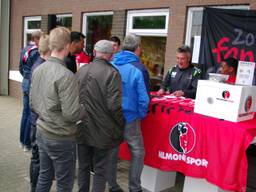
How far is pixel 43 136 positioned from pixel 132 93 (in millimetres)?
1126

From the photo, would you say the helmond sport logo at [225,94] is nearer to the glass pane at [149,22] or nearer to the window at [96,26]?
the glass pane at [149,22]

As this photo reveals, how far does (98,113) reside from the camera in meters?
3.22

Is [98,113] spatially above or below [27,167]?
above

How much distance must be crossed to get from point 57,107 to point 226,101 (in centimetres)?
164

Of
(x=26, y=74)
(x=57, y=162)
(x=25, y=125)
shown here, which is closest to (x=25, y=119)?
(x=25, y=125)

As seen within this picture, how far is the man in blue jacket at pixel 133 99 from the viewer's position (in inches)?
141

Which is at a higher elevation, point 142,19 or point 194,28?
point 142,19

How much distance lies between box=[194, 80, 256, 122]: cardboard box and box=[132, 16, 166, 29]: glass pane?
3.63m

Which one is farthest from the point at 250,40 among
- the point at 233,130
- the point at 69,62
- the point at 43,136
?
the point at 43,136

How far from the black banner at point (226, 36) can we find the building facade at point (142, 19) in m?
0.32

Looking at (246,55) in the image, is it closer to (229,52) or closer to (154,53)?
(229,52)

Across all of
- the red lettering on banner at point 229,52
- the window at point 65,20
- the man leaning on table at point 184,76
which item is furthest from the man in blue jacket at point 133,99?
the window at point 65,20

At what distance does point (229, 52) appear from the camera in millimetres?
5305

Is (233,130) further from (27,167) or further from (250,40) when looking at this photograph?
(27,167)
